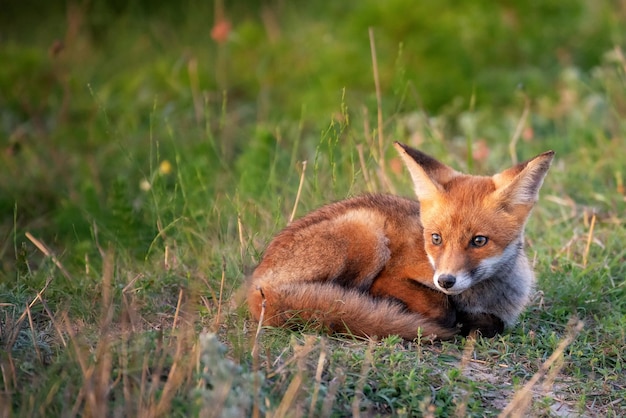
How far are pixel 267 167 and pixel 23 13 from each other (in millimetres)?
7988

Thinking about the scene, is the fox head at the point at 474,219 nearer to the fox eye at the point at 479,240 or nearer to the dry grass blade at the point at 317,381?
the fox eye at the point at 479,240

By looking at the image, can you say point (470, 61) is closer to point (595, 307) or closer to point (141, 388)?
point (595, 307)

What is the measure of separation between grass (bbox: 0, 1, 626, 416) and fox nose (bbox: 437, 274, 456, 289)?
0.34m

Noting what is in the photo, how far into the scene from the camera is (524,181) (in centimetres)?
412

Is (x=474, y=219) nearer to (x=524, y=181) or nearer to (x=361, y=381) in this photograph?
(x=524, y=181)

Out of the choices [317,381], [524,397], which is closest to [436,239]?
[524,397]

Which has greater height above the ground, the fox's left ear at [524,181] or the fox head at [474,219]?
the fox's left ear at [524,181]

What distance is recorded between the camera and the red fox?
13.1 ft

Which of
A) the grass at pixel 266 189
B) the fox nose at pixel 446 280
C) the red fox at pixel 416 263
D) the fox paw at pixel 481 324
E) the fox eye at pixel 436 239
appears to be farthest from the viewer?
the fox paw at pixel 481 324

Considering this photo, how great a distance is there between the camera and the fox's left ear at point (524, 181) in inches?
160

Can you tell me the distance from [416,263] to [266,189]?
206cm

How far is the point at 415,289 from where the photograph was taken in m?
4.26

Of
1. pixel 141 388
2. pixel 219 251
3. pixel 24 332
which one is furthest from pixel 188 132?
pixel 141 388

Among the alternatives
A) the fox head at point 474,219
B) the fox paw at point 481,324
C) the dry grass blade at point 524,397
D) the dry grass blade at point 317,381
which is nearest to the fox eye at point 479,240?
the fox head at point 474,219
